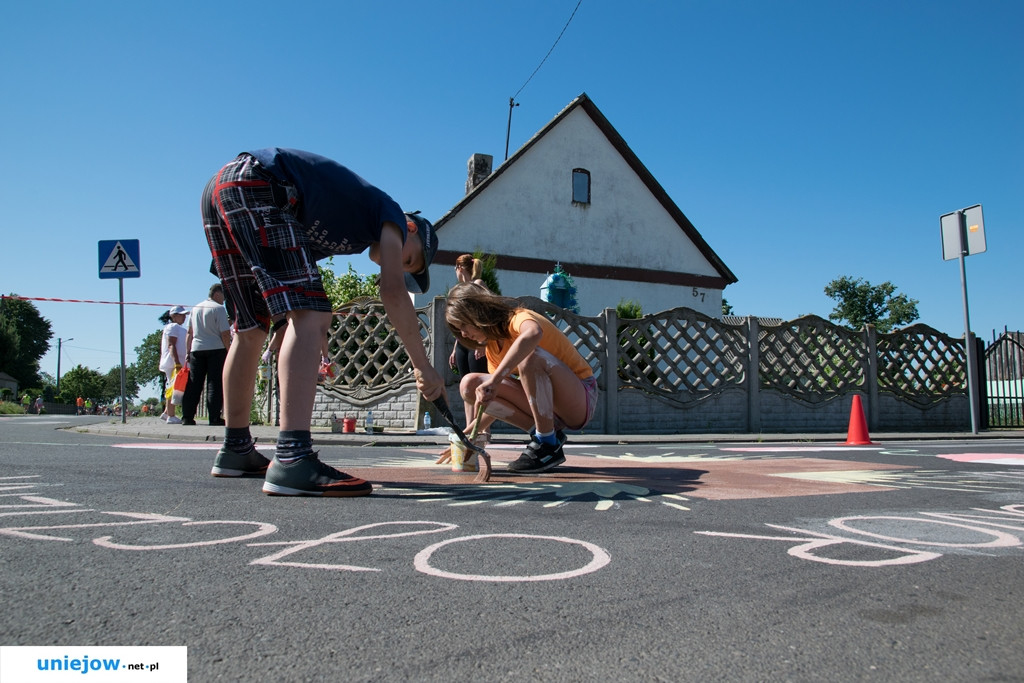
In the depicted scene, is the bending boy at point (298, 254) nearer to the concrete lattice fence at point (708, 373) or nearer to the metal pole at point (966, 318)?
the concrete lattice fence at point (708, 373)

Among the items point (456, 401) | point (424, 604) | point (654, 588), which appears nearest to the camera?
point (424, 604)

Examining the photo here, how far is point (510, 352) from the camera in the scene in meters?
3.89

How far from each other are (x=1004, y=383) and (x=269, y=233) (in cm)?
1475

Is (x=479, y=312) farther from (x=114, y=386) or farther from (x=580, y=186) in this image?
(x=114, y=386)

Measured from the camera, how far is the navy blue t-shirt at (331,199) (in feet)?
9.97

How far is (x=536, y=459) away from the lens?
13.8 ft

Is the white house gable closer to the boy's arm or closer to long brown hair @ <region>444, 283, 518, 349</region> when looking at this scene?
long brown hair @ <region>444, 283, 518, 349</region>

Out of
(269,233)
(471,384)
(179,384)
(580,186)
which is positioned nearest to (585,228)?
(580,186)

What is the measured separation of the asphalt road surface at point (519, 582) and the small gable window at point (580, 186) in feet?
59.9

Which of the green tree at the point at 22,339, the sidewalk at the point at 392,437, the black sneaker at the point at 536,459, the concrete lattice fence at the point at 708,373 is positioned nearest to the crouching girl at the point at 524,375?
the black sneaker at the point at 536,459

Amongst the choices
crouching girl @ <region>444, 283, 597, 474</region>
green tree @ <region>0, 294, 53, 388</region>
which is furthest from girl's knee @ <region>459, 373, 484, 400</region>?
green tree @ <region>0, 294, 53, 388</region>

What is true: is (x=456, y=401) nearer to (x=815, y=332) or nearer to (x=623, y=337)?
(x=623, y=337)

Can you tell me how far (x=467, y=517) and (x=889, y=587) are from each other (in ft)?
4.34

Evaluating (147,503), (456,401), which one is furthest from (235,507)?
(456,401)
